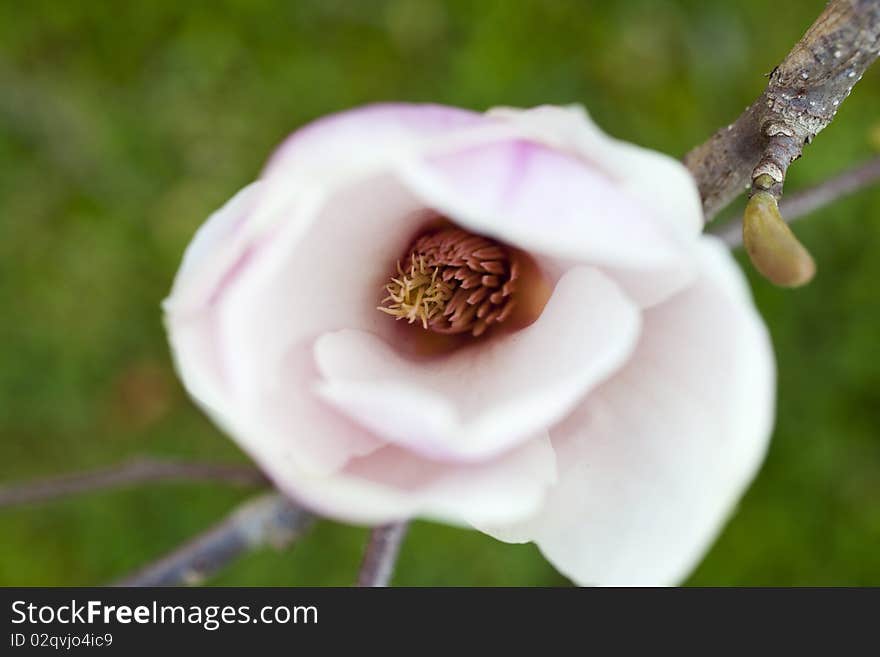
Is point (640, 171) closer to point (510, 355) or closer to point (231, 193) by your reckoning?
point (510, 355)

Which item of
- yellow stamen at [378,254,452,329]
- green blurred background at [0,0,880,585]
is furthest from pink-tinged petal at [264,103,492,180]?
green blurred background at [0,0,880,585]

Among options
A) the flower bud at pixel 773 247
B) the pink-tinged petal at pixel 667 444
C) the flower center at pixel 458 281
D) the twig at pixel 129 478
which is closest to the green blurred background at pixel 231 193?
the twig at pixel 129 478

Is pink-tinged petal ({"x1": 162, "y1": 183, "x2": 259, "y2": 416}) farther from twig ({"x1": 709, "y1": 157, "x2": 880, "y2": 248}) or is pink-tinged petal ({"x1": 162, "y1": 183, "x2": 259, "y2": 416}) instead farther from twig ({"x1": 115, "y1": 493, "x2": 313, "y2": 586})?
twig ({"x1": 709, "y1": 157, "x2": 880, "y2": 248})

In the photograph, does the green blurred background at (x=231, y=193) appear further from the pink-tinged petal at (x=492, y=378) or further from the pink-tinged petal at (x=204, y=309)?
the pink-tinged petal at (x=204, y=309)

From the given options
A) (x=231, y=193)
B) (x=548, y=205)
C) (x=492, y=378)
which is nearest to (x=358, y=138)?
(x=548, y=205)

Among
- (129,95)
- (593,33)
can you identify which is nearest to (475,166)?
(593,33)

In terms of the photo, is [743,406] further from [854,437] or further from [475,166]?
[854,437]
